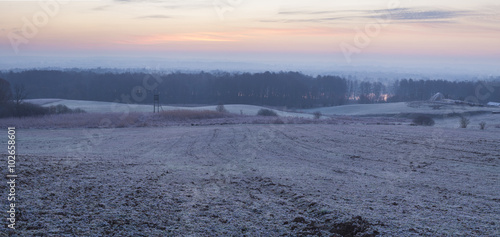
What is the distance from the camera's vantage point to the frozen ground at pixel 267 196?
6711mm

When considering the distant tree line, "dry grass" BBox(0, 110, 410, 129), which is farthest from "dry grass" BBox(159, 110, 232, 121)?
the distant tree line

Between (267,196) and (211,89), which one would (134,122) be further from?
(211,89)

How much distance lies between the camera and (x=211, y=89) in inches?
4028

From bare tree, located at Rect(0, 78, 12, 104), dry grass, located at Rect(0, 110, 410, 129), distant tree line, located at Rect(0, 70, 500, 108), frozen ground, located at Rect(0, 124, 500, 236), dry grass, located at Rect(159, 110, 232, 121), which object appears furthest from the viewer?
distant tree line, located at Rect(0, 70, 500, 108)

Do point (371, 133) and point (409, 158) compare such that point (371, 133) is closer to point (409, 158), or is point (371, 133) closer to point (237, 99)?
point (409, 158)

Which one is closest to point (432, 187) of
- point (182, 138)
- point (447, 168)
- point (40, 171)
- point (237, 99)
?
point (447, 168)

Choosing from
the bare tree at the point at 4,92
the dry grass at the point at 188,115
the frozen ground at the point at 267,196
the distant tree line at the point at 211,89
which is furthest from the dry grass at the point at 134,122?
the distant tree line at the point at 211,89

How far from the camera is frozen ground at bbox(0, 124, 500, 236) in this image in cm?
671

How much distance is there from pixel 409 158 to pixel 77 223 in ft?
48.6

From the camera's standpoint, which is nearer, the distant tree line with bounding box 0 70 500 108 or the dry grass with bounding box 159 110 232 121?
the dry grass with bounding box 159 110 232 121

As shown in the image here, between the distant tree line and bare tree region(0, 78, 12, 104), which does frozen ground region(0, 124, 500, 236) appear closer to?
bare tree region(0, 78, 12, 104)

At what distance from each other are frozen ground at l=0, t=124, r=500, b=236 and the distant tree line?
78416 mm

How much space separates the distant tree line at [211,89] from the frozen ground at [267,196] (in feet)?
257

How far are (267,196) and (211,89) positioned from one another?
94075 millimetres
